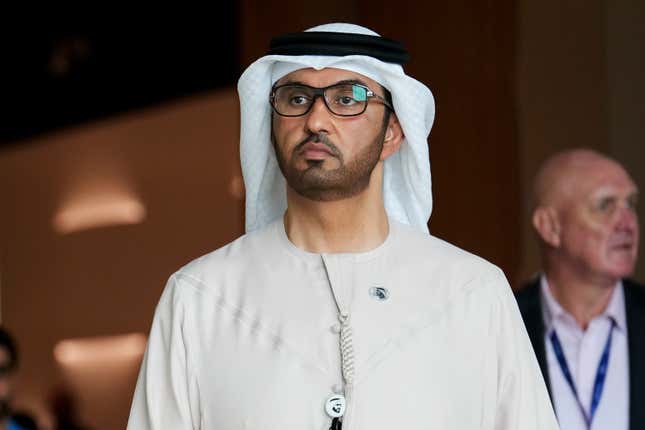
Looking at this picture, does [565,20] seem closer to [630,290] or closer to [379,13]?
[379,13]

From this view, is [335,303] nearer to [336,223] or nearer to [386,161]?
[336,223]

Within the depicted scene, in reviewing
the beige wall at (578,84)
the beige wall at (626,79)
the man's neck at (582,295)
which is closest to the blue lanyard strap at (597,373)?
the man's neck at (582,295)

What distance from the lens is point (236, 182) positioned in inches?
347

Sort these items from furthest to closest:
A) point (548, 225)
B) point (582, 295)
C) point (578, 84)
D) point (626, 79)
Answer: point (578, 84), point (626, 79), point (548, 225), point (582, 295)

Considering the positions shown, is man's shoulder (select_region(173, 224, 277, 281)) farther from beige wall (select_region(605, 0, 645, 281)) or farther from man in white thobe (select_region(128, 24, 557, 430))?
beige wall (select_region(605, 0, 645, 281))

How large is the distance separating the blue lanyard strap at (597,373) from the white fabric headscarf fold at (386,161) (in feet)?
6.37

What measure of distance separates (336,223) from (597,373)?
2330mm

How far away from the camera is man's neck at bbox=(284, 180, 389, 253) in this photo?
11.7 ft

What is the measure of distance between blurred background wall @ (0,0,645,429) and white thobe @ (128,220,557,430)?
9.69 feet

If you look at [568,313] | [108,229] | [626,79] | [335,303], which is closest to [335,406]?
[335,303]

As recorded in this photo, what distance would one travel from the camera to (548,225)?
6027 millimetres

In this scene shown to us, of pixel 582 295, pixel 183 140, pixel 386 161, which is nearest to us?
pixel 386 161

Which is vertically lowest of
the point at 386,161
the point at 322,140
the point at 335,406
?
the point at 335,406

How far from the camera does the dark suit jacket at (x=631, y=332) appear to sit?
548 centimetres
